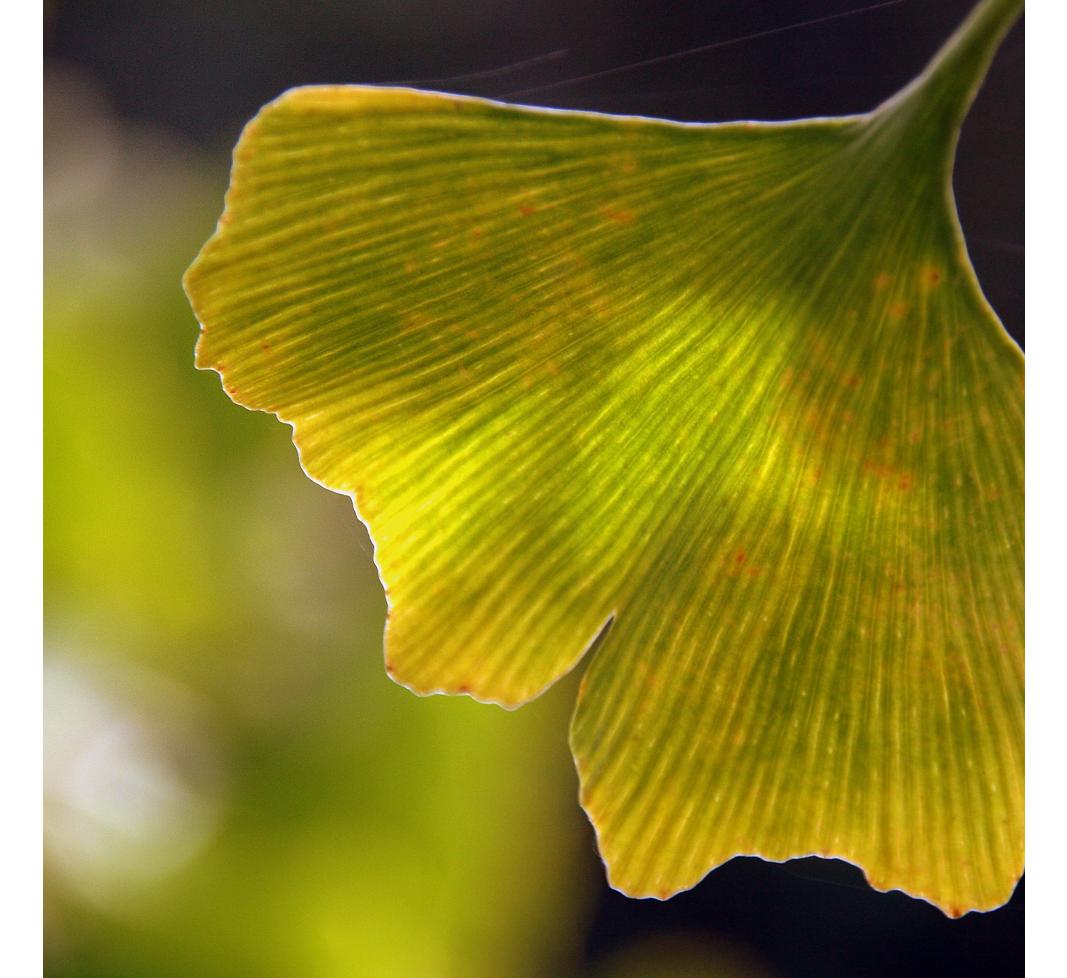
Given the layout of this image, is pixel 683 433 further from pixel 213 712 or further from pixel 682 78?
pixel 213 712

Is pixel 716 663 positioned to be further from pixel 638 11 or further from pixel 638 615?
pixel 638 11

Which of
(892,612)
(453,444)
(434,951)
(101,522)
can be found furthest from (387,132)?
(434,951)

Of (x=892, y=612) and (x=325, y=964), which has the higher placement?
(x=892, y=612)

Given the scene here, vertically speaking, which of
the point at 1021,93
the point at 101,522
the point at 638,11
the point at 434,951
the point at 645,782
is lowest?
the point at 434,951

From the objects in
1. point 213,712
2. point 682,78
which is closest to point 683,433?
point 682,78

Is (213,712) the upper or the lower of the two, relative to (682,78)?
lower
